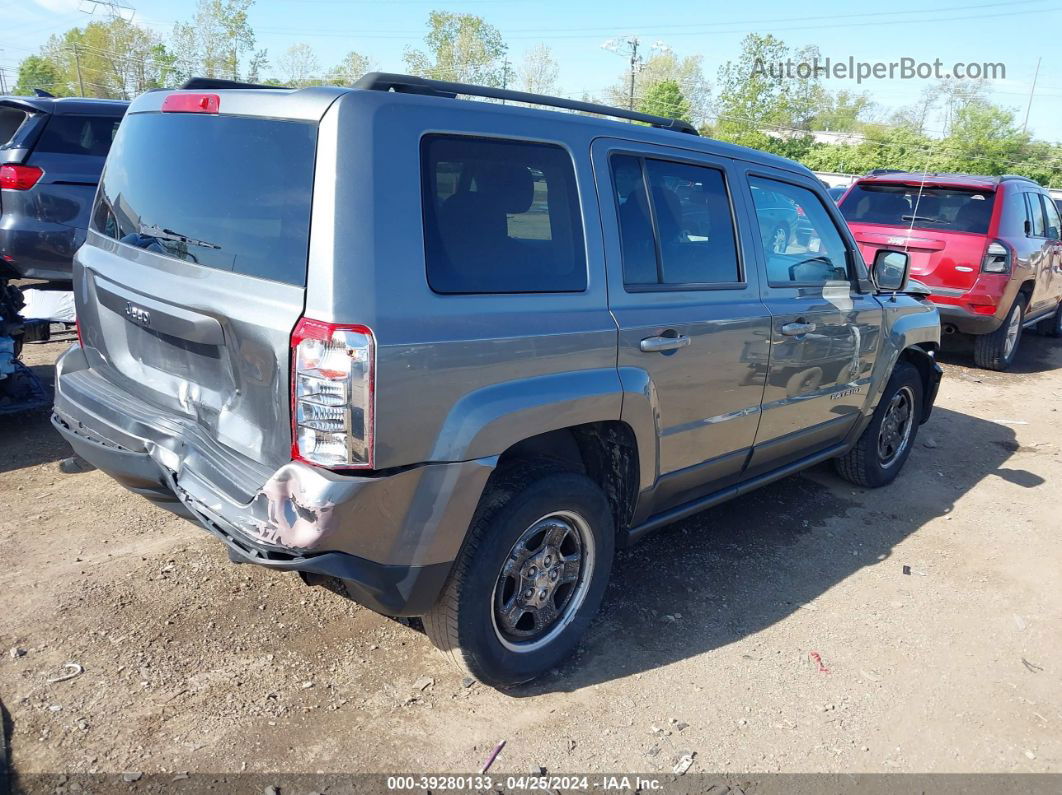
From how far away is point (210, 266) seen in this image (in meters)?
2.51

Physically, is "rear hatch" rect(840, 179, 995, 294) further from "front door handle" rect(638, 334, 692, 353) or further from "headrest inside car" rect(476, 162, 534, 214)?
"headrest inside car" rect(476, 162, 534, 214)

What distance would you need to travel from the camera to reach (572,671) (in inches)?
121

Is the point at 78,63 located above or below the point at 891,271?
above

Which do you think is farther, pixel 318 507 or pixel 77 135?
pixel 77 135

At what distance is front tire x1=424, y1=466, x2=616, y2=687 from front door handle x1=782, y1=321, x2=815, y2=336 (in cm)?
135

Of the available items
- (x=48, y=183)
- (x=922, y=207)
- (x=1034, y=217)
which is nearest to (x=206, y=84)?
(x=48, y=183)

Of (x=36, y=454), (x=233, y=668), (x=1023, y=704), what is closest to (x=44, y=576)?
(x=233, y=668)

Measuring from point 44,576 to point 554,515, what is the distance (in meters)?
2.26

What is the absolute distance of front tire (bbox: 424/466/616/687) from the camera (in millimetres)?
2617

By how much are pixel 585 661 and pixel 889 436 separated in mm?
3154

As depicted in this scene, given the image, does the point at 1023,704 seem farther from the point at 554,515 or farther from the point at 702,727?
the point at 554,515

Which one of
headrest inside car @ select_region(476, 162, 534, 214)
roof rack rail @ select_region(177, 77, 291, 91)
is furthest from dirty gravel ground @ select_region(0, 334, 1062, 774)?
roof rack rail @ select_region(177, 77, 291, 91)

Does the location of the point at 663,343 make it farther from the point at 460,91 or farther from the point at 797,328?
the point at 460,91

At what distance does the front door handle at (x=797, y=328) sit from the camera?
3723mm
